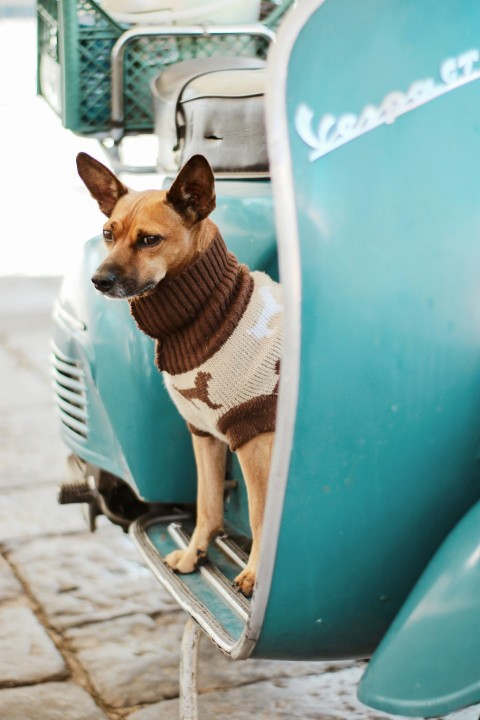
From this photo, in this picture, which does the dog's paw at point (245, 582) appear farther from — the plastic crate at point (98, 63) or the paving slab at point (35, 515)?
the plastic crate at point (98, 63)

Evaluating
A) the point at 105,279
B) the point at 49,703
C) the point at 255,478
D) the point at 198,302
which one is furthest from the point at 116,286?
the point at 49,703

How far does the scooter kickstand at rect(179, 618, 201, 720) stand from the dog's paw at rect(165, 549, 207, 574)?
0.42ft

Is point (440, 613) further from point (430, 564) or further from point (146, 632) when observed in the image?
point (146, 632)

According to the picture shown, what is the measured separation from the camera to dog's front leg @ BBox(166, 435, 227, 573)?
6.07 ft

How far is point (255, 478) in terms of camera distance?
1685mm

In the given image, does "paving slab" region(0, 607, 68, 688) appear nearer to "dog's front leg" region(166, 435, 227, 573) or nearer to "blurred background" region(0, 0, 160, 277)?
"dog's front leg" region(166, 435, 227, 573)

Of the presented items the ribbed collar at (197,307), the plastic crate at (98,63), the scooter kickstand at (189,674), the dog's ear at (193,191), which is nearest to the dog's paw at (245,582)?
the scooter kickstand at (189,674)

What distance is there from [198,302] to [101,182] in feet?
0.91

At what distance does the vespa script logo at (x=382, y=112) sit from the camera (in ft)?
3.81

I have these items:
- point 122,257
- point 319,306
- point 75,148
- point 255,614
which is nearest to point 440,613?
point 255,614

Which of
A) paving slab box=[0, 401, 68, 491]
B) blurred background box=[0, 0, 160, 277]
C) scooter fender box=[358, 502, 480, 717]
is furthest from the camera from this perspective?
blurred background box=[0, 0, 160, 277]

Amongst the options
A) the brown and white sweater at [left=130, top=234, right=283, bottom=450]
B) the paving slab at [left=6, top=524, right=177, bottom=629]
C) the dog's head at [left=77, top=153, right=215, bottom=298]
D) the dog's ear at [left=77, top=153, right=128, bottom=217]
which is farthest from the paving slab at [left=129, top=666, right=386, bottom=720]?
the dog's ear at [left=77, top=153, right=128, bottom=217]

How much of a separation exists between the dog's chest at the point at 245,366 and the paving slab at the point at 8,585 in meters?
0.98

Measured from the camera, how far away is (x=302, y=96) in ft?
3.80
